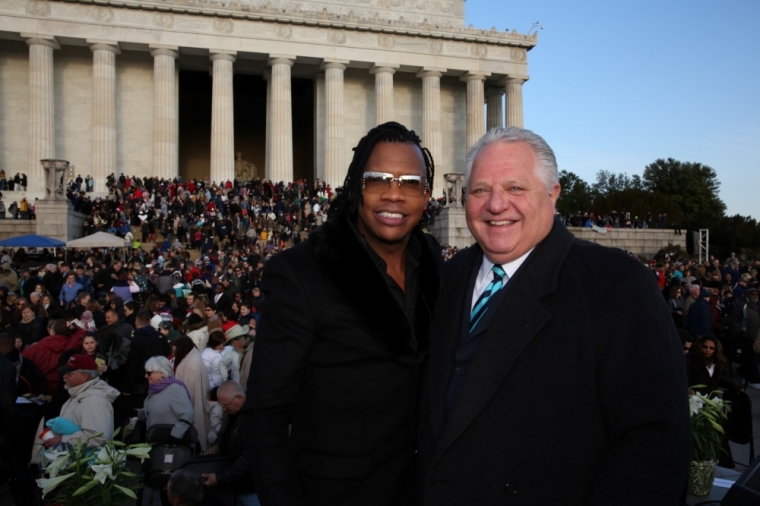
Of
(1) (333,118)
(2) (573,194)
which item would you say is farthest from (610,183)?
(1) (333,118)

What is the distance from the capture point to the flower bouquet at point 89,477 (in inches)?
168

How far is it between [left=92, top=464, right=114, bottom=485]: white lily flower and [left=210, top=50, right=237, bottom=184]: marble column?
35.6 meters

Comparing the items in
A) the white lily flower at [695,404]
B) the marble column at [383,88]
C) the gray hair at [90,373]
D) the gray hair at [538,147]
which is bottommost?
the gray hair at [90,373]

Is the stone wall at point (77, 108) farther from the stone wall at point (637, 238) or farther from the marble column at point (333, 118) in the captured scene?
the stone wall at point (637, 238)

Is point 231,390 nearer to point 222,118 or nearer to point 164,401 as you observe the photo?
point 164,401

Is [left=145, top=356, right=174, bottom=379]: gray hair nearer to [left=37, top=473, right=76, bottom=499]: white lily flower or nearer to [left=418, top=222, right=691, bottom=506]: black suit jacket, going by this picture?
[left=37, top=473, right=76, bottom=499]: white lily flower

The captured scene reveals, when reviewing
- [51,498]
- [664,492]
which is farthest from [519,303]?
[51,498]

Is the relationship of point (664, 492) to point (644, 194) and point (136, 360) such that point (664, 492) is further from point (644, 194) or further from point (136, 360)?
point (644, 194)

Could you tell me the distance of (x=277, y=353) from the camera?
2.72 m

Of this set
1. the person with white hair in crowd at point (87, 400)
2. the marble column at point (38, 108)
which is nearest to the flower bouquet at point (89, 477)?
A: the person with white hair in crowd at point (87, 400)

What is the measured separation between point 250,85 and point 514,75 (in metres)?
20.3

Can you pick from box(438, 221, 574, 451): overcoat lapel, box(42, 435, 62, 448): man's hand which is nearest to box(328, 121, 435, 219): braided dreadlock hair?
box(438, 221, 574, 451): overcoat lapel

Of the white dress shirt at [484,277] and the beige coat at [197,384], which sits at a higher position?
the white dress shirt at [484,277]

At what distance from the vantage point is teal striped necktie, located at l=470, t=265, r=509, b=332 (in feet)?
8.87
